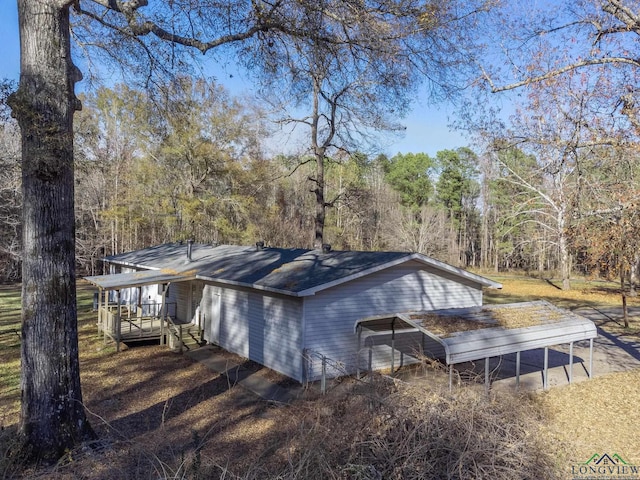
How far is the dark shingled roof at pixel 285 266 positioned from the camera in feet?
35.4

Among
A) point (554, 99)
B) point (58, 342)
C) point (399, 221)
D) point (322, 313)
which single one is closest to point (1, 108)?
point (58, 342)

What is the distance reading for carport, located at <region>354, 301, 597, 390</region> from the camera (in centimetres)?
841

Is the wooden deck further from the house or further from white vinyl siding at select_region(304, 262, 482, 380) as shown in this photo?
white vinyl siding at select_region(304, 262, 482, 380)

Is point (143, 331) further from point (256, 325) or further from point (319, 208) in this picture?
point (319, 208)

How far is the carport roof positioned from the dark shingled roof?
4.79 feet

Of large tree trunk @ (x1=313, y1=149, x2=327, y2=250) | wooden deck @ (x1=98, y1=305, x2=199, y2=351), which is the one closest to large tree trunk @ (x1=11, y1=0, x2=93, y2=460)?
wooden deck @ (x1=98, y1=305, x2=199, y2=351)

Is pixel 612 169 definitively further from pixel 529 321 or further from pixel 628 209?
pixel 529 321

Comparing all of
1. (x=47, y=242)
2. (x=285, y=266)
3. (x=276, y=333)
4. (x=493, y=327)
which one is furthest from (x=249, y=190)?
(x=47, y=242)

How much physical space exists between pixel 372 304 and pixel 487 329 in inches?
127

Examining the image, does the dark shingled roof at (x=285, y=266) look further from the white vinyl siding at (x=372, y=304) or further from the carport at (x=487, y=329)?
the carport at (x=487, y=329)

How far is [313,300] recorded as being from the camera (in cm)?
1058

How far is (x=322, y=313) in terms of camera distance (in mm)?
10758

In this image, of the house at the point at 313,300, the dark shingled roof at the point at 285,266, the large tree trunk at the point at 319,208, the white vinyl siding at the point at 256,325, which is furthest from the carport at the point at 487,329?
the large tree trunk at the point at 319,208

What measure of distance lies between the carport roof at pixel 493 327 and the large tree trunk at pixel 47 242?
5917 mm
